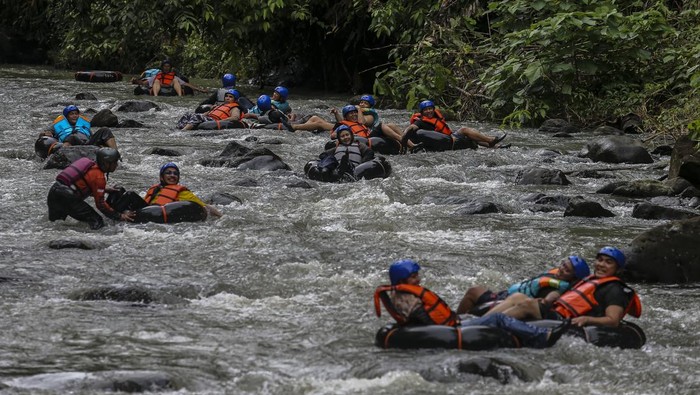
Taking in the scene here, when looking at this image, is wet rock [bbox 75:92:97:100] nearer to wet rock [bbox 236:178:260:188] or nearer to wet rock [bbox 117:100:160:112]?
wet rock [bbox 117:100:160:112]

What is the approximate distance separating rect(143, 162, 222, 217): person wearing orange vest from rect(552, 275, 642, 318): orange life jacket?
4816mm

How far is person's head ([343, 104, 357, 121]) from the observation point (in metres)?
16.0

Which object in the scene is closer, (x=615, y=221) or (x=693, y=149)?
(x=615, y=221)

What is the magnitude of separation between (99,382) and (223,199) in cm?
626

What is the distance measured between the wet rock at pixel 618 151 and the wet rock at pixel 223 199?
557 centimetres

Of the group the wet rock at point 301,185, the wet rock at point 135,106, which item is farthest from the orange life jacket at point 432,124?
the wet rock at point 135,106

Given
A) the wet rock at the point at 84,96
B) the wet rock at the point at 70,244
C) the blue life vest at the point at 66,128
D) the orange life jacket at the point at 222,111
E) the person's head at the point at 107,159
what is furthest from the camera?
the wet rock at the point at 84,96

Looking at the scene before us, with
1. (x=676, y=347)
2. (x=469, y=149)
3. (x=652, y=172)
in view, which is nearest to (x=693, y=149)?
(x=652, y=172)

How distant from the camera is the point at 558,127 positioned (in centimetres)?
1823

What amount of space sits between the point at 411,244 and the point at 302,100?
14.5 metres

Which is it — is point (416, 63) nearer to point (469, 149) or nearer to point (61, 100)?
point (469, 149)

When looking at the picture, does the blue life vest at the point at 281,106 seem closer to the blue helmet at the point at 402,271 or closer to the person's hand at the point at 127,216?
the person's hand at the point at 127,216

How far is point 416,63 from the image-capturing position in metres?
20.4

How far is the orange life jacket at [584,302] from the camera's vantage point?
748cm
